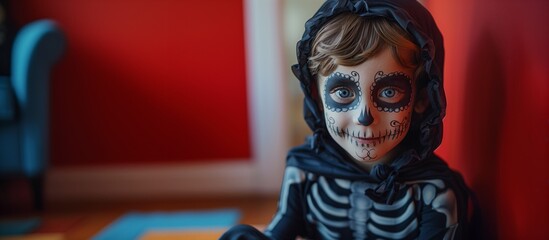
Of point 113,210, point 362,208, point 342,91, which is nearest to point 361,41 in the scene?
point 342,91

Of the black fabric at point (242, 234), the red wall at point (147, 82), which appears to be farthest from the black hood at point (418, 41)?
the red wall at point (147, 82)

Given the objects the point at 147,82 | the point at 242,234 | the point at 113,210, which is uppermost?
the point at 147,82

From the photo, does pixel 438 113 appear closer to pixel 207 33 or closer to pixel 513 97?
pixel 513 97

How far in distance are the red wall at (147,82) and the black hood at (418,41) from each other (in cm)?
119

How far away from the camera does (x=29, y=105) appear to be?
5.71 ft

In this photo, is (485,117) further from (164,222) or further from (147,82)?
(147,82)

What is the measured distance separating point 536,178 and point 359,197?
0.28 m

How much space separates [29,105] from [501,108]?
156 centimetres

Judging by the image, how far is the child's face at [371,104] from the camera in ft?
2.54

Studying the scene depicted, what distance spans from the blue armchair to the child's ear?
4.64ft

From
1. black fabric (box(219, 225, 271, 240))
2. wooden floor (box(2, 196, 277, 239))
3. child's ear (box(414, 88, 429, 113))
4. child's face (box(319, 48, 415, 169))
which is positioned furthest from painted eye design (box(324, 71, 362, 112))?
wooden floor (box(2, 196, 277, 239))

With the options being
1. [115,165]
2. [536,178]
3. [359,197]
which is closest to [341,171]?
[359,197]

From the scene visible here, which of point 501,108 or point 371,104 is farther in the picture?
point 501,108

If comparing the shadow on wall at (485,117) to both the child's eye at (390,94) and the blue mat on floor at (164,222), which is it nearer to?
the child's eye at (390,94)
